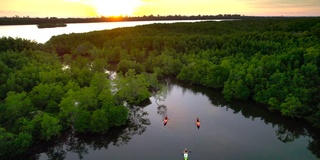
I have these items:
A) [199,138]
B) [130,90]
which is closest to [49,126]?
[130,90]

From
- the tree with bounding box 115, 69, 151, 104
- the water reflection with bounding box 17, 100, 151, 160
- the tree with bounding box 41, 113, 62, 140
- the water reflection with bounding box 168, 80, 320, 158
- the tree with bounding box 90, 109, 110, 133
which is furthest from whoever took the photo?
the tree with bounding box 115, 69, 151, 104

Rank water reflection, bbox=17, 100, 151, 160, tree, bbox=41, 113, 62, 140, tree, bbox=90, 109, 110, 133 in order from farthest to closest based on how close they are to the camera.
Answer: tree, bbox=90, 109, 110, 133, water reflection, bbox=17, 100, 151, 160, tree, bbox=41, 113, 62, 140

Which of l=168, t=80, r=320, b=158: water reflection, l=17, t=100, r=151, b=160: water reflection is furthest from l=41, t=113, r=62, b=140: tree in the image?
l=168, t=80, r=320, b=158: water reflection

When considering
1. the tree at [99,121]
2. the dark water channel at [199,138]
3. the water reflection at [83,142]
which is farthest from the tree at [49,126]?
the tree at [99,121]

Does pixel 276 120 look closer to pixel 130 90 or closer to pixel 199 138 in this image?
pixel 199 138

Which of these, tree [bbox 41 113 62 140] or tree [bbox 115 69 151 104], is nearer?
tree [bbox 41 113 62 140]

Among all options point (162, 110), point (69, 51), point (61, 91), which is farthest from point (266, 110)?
point (69, 51)

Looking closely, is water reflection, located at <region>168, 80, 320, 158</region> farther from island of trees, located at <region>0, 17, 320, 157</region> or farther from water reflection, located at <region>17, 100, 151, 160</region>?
water reflection, located at <region>17, 100, 151, 160</region>
